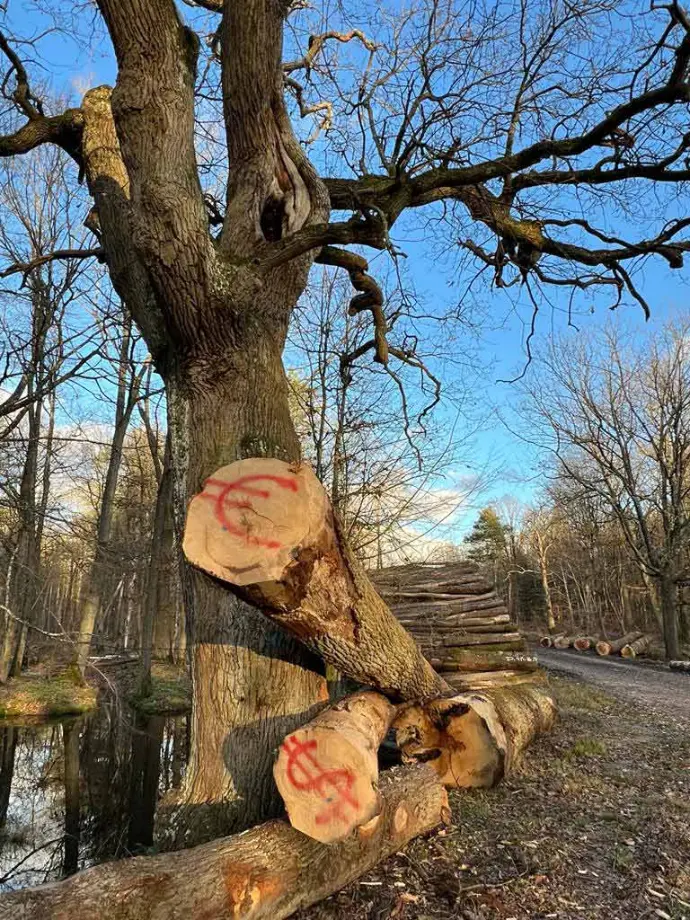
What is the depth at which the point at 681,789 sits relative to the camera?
3.98 metres

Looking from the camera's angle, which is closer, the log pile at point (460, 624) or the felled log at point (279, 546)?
the felled log at point (279, 546)

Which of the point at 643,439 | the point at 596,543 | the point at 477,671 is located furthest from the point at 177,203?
the point at 596,543

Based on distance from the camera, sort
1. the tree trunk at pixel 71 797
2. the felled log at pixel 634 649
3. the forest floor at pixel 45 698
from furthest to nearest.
→ the felled log at pixel 634 649
the forest floor at pixel 45 698
the tree trunk at pixel 71 797

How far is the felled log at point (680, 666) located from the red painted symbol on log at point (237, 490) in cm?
1328

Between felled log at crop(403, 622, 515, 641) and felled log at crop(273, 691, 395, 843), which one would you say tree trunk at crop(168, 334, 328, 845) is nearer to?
felled log at crop(273, 691, 395, 843)

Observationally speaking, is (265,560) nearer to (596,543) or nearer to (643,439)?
(643,439)

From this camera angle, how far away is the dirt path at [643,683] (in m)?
7.59

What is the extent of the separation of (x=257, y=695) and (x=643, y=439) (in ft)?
52.6

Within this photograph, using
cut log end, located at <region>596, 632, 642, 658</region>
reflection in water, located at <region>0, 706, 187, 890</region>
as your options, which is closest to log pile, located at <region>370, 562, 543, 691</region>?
reflection in water, located at <region>0, 706, 187, 890</region>

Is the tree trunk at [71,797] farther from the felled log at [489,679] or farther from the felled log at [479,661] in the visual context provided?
the felled log at [479,661]

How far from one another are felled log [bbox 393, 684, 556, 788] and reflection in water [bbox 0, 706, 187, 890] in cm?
253

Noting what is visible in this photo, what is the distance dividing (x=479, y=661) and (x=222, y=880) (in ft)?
16.7

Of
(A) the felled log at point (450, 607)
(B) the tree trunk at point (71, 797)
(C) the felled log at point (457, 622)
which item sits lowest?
(B) the tree trunk at point (71, 797)

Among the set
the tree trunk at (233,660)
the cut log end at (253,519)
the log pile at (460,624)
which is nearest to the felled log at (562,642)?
the log pile at (460,624)
